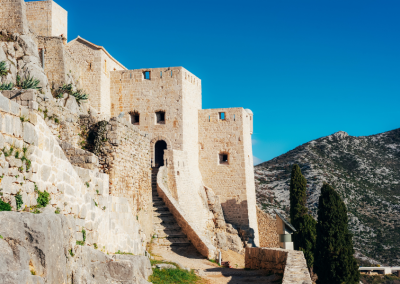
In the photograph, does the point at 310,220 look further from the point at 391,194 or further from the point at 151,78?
the point at 391,194

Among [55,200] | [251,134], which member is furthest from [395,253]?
[55,200]

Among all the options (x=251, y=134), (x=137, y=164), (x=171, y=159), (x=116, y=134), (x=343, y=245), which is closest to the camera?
(x=116, y=134)

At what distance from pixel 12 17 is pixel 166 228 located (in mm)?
13339

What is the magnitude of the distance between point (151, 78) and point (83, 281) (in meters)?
20.8

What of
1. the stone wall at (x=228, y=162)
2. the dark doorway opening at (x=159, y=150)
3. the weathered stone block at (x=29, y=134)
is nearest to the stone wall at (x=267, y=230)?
the stone wall at (x=228, y=162)

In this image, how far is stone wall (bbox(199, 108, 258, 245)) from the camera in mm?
26766

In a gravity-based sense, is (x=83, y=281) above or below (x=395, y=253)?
above

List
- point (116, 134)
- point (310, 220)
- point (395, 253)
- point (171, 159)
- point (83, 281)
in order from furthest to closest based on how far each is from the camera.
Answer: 1. point (395, 253)
2. point (171, 159)
3. point (310, 220)
4. point (116, 134)
5. point (83, 281)

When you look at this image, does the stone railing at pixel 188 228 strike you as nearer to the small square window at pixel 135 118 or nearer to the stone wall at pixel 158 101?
the stone wall at pixel 158 101

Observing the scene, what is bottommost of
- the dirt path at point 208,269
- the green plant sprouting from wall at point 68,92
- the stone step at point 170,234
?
the dirt path at point 208,269

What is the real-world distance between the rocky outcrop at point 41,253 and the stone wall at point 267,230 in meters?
22.7

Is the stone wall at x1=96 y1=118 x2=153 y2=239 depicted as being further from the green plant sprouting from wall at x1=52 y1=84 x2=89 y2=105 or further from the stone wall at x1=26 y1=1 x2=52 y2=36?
the stone wall at x1=26 y1=1 x2=52 y2=36

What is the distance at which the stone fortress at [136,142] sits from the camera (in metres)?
9.62

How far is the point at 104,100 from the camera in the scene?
25.6m
